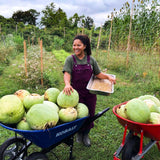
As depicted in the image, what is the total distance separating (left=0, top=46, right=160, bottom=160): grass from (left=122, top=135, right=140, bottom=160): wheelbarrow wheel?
2.32 ft

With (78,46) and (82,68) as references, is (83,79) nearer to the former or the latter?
(82,68)

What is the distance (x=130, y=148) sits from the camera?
1.97 meters

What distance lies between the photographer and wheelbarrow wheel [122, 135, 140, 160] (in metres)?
1.95

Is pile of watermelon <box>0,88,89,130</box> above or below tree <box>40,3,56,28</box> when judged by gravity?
below

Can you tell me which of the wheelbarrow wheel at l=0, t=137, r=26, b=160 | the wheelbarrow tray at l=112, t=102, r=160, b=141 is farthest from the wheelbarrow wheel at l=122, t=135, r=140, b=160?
the wheelbarrow wheel at l=0, t=137, r=26, b=160

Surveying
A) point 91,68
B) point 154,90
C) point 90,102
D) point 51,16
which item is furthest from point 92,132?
point 51,16

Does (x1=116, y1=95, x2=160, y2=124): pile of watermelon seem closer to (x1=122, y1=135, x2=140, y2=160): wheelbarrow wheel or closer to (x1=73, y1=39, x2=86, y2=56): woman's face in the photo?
(x1=122, y1=135, x2=140, y2=160): wheelbarrow wheel

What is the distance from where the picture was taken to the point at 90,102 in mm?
2762

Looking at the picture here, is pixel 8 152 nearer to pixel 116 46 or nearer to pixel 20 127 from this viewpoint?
pixel 20 127

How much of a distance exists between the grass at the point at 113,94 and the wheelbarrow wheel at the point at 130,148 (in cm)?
71

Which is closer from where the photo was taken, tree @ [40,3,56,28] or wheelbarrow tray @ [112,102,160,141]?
wheelbarrow tray @ [112,102,160,141]

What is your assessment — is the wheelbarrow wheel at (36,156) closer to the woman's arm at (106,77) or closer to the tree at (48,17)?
the woman's arm at (106,77)

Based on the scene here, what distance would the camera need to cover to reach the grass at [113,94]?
2.71m

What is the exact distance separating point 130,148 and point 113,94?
323 cm
